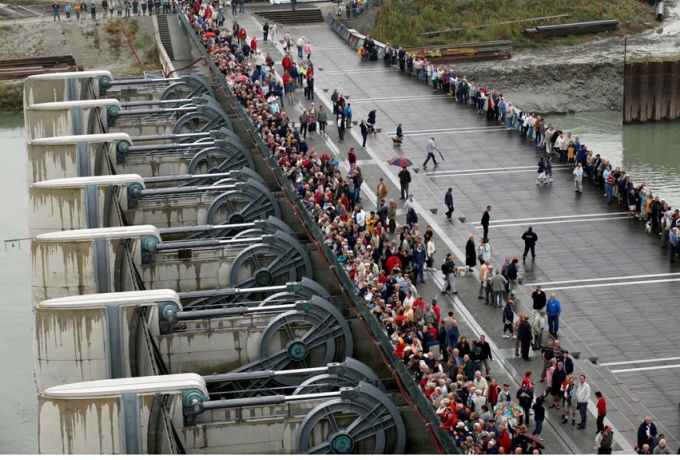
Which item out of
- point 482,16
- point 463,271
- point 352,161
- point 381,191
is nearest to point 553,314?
point 463,271

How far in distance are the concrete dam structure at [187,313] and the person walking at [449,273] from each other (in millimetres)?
3298

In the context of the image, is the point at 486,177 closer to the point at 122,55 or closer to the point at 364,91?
the point at 364,91

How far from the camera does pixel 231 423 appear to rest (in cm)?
3119

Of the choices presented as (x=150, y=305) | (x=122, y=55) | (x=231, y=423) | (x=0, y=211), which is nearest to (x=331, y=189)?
(x=150, y=305)

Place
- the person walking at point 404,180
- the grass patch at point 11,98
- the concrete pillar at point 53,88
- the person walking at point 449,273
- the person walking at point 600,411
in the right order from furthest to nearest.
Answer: the grass patch at point 11,98, the concrete pillar at point 53,88, the person walking at point 404,180, the person walking at point 449,273, the person walking at point 600,411

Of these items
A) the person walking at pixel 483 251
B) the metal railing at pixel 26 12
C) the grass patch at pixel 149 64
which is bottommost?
the person walking at pixel 483 251

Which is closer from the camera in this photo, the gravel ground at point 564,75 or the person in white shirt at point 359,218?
the person in white shirt at point 359,218

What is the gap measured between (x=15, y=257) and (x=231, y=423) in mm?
27848

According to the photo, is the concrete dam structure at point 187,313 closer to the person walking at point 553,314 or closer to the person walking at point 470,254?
the person walking at point 470,254

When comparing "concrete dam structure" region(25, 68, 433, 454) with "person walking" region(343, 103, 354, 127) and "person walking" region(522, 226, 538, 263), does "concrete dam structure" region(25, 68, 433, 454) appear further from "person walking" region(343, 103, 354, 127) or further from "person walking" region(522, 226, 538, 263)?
"person walking" region(522, 226, 538, 263)

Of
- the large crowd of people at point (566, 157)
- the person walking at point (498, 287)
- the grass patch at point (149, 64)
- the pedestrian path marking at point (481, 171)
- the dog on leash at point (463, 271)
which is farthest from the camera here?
the grass patch at point (149, 64)

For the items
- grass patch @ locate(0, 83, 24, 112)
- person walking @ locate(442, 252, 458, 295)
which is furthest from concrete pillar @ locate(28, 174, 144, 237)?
grass patch @ locate(0, 83, 24, 112)

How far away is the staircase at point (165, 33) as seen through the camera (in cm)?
8025

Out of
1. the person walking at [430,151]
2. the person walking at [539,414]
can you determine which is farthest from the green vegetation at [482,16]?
the person walking at [539,414]
